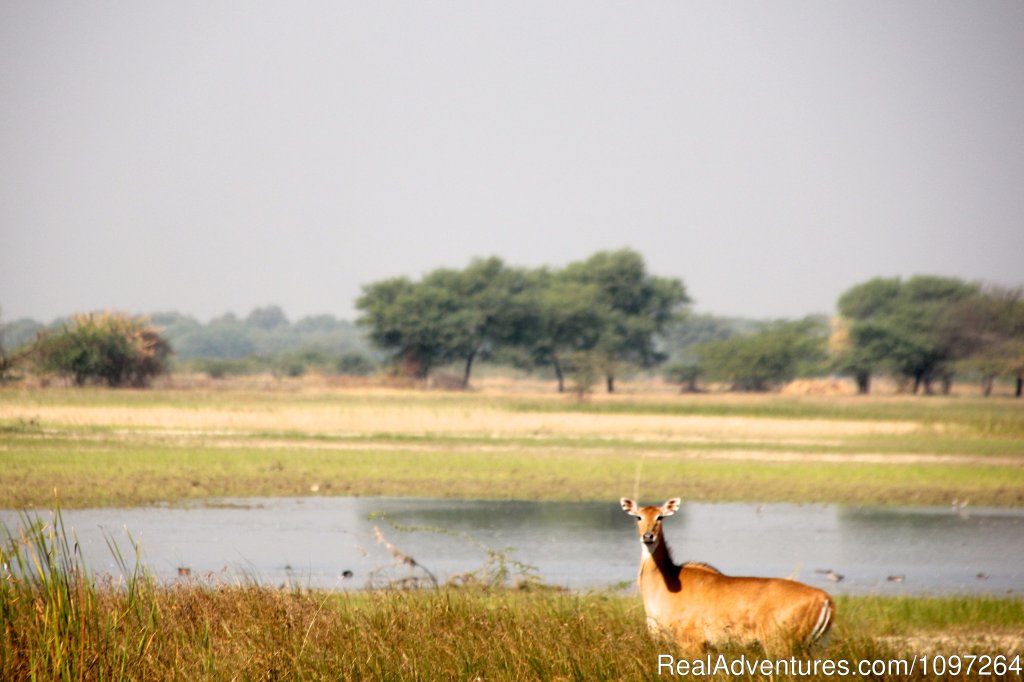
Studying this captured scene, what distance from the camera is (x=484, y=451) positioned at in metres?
32.5

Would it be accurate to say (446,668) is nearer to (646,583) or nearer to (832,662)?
(646,583)

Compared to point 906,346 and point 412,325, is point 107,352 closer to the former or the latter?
point 412,325

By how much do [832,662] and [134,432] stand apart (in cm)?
2934

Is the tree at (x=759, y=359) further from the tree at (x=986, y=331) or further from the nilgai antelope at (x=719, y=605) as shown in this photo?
the nilgai antelope at (x=719, y=605)

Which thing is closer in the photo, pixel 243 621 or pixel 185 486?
pixel 243 621

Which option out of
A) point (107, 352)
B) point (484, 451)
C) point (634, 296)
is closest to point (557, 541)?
point (484, 451)

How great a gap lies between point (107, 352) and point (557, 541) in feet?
128

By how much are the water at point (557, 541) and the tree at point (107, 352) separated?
28.3 meters

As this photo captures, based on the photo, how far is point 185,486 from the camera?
23656 millimetres

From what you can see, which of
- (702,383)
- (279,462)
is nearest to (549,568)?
(279,462)

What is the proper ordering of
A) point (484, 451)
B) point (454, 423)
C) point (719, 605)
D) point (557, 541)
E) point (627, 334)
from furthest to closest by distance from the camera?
1. point (627, 334)
2. point (454, 423)
3. point (484, 451)
4. point (557, 541)
5. point (719, 605)

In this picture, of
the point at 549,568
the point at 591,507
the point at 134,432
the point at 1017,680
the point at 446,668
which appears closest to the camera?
the point at 1017,680

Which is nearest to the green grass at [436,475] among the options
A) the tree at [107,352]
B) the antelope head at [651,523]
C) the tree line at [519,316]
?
the antelope head at [651,523]

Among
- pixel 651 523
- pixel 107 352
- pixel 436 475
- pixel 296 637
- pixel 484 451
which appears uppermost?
pixel 107 352
